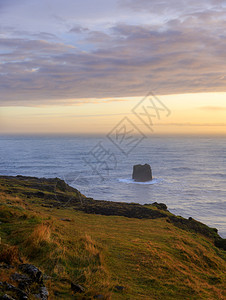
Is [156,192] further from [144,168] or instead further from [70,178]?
[70,178]

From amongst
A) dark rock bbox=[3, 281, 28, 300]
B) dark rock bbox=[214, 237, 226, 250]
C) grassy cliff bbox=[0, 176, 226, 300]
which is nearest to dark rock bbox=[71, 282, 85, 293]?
grassy cliff bbox=[0, 176, 226, 300]

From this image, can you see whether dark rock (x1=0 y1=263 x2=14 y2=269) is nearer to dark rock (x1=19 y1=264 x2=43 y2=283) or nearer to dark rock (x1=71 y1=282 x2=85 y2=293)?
dark rock (x1=19 y1=264 x2=43 y2=283)

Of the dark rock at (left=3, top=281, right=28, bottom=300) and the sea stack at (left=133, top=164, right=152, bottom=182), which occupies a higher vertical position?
the dark rock at (left=3, top=281, right=28, bottom=300)

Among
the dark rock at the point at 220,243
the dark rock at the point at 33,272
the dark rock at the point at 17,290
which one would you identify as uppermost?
the dark rock at the point at 17,290

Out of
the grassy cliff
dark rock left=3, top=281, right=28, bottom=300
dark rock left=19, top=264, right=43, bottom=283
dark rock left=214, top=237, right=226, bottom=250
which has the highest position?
dark rock left=3, top=281, right=28, bottom=300

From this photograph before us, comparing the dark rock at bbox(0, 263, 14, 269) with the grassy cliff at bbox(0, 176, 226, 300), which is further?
the grassy cliff at bbox(0, 176, 226, 300)

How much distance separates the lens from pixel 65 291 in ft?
23.2

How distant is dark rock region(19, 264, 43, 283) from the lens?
688cm

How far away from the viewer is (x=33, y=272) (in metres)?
7.04

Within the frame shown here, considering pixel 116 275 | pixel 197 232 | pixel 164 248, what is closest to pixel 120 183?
pixel 197 232

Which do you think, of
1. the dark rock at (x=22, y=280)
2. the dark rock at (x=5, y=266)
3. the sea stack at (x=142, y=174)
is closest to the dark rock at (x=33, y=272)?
the dark rock at (x=22, y=280)

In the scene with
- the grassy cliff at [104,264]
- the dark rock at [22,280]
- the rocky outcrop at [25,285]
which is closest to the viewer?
the rocky outcrop at [25,285]

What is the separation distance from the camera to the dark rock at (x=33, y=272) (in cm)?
688

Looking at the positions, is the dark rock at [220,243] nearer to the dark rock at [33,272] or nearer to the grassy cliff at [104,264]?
the grassy cliff at [104,264]
